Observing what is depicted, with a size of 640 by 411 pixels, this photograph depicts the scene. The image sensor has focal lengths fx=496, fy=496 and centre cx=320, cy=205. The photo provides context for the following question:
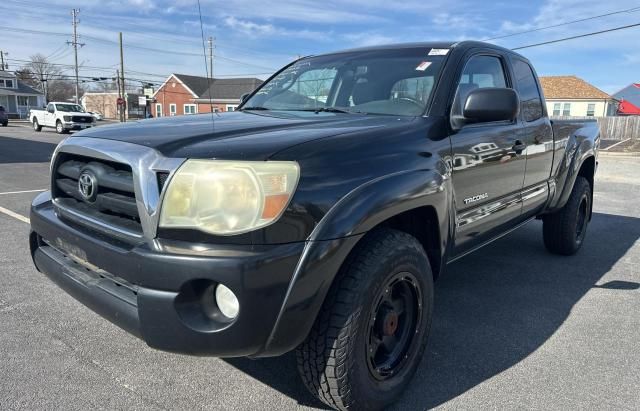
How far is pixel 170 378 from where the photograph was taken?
2533 mm

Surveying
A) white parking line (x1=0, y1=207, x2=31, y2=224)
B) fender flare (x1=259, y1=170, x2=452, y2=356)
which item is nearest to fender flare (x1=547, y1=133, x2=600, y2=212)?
fender flare (x1=259, y1=170, x2=452, y2=356)

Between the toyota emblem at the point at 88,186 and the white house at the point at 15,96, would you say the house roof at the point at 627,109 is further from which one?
the white house at the point at 15,96

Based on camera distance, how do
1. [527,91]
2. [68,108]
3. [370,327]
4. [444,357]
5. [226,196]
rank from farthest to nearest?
[68,108] < [527,91] < [444,357] < [370,327] < [226,196]

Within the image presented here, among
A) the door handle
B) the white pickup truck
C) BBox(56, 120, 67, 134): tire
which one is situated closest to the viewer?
the door handle

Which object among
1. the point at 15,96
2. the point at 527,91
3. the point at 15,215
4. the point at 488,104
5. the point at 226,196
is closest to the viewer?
the point at 226,196

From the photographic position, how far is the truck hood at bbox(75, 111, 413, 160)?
6.30 feet

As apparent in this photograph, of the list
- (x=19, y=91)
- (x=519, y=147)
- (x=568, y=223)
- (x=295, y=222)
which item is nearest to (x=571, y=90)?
(x=568, y=223)

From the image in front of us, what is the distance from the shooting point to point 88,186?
2.22m

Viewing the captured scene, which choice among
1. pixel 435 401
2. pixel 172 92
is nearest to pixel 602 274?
pixel 435 401

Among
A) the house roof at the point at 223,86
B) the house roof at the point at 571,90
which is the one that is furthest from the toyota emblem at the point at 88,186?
the house roof at the point at 571,90

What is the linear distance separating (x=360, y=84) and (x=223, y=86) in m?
50.9

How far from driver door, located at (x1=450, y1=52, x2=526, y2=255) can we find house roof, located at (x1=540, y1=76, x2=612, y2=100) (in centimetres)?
4678

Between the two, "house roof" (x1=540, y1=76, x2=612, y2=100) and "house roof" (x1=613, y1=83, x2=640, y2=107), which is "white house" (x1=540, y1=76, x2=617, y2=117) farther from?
"house roof" (x1=613, y1=83, x2=640, y2=107)

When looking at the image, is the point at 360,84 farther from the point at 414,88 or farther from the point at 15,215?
the point at 15,215
